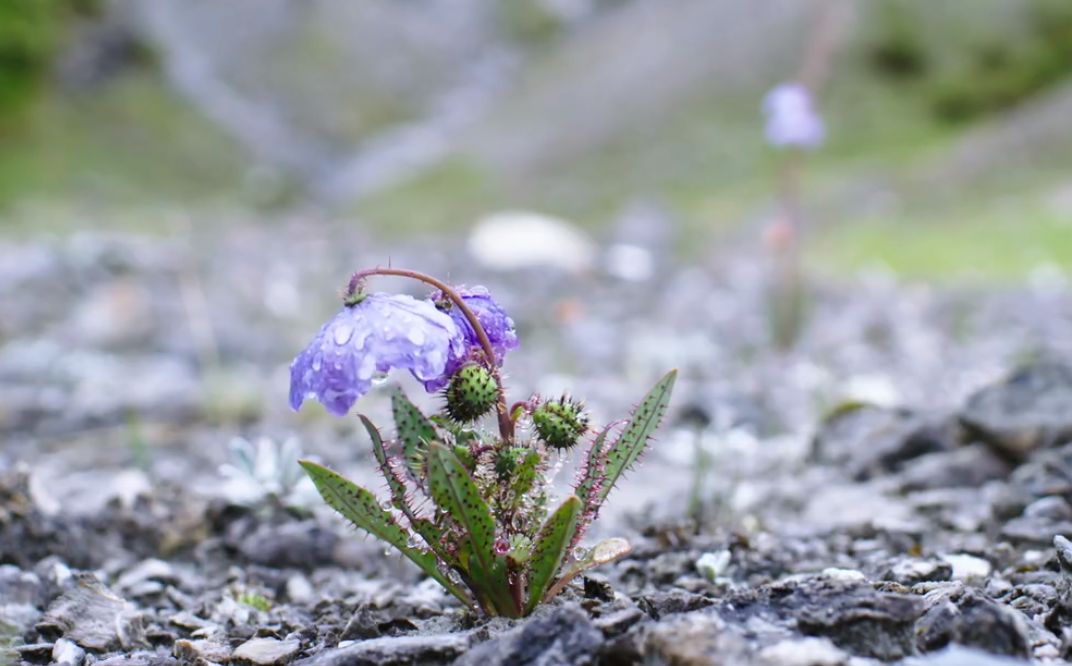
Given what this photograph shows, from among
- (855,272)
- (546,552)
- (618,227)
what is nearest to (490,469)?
(546,552)

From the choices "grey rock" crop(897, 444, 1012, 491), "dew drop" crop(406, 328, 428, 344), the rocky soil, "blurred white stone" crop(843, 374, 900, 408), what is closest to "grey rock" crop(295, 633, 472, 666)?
the rocky soil

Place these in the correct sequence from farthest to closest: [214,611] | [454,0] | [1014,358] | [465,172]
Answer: [454,0] → [465,172] → [1014,358] → [214,611]

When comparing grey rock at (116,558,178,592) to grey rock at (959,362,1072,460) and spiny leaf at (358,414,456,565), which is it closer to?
spiny leaf at (358,414,456,565)

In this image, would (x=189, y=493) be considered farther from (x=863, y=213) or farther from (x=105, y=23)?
(x=105, y=23)

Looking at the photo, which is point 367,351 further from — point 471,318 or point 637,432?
point 637,432

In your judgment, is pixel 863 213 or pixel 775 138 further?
Result: pixel 863 213

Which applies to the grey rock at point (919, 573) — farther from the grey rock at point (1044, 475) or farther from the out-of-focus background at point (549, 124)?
the out-of-focus background at point (549, 124)

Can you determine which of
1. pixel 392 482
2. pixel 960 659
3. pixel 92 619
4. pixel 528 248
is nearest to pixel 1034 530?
pixel 960 659
